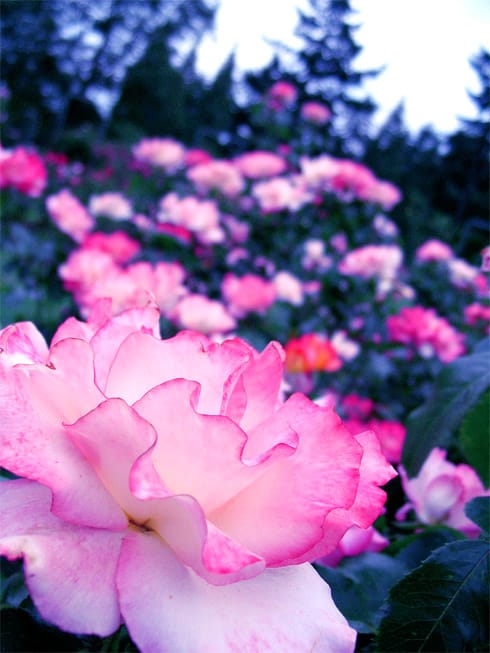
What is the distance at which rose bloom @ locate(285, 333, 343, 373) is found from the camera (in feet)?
4.79

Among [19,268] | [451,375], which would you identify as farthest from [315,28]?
[19,268]

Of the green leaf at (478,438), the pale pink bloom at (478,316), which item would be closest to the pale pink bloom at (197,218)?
the pale pink bloom at (478,316)

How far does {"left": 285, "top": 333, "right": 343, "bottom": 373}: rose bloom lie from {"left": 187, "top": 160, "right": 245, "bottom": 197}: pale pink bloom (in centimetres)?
121

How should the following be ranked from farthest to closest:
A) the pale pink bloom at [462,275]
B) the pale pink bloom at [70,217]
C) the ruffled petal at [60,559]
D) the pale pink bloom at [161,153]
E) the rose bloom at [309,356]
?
the pale pink bloom at [462,275] → the pale pink bloom at [161,153] → the pale pink bloom at [70,217] → the rose bloom at [309,356] → the ruffled petal at [60,559]

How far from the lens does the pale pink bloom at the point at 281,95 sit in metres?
3.16

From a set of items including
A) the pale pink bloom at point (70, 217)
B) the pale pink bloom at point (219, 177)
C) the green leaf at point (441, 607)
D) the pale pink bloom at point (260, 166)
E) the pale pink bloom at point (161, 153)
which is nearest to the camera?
the green leaf at point (441, 607)

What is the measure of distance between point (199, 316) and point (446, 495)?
32.0 inches

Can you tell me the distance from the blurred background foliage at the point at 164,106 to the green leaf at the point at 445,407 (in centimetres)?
101

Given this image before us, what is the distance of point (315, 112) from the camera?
9.71 feet

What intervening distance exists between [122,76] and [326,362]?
13440 mm

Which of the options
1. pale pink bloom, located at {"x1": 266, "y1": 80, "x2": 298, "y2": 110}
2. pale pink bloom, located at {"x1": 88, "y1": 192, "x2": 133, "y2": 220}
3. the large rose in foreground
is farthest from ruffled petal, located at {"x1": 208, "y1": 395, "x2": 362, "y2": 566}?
pale pink bloom, located at {"x1": 266, "y1": 80, "x2": 298, "y2": 110}

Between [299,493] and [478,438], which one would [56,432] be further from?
[478,438]

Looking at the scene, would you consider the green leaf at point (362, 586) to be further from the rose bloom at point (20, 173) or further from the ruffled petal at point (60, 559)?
the rose bloom at point (20, 173)

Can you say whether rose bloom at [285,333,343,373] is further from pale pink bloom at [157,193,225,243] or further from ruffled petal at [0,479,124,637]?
ruffled petal at [0,479,124,637]
